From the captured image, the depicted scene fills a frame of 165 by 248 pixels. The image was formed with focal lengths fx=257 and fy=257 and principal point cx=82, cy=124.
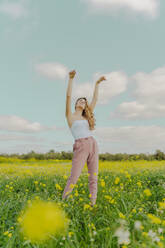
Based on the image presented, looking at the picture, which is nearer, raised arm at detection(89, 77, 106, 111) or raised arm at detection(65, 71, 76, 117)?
raised arm at detection(65, 71, 76, 117)

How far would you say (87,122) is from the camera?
5375 mm

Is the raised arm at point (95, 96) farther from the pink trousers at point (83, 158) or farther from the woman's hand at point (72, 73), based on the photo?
the pink trousers at point (83, 158)

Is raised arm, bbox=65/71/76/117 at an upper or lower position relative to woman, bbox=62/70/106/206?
upper

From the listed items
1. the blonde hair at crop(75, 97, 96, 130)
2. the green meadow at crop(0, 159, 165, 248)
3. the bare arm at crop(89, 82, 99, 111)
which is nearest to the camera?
the green meadow at crop(0, 159, 165, 248)

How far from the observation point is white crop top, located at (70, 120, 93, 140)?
5.08 meters

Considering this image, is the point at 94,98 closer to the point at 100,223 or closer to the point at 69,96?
the point at 69,96

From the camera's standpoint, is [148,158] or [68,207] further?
[148,158]

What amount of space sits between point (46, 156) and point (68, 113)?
1495 cm

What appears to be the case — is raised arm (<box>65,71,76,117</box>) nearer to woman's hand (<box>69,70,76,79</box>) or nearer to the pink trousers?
woman's hand (<box>69,70,76,79</box>)

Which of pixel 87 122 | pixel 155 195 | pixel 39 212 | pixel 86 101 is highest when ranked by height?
pixel 86 101

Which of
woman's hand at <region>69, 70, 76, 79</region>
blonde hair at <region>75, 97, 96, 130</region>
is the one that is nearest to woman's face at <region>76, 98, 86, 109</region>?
blonde hair at <region>75, 97, 96, 130</region>

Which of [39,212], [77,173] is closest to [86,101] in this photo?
[77,173]

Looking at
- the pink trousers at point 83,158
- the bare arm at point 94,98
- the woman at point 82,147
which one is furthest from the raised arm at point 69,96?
the bare arm at point 94,98

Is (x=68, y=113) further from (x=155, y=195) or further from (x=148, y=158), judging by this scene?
(x=148, y=158)
